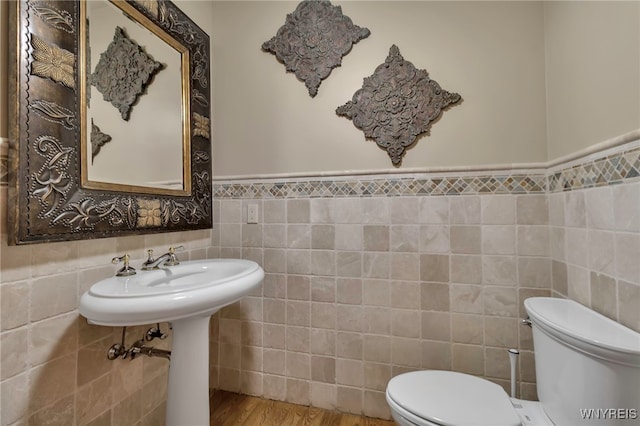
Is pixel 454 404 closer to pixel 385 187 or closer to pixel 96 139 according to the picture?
pixel 385 187

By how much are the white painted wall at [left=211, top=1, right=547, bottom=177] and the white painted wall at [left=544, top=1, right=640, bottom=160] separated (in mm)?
77

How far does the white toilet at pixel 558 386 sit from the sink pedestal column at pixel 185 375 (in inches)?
27.3

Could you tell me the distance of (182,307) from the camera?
2.59ft

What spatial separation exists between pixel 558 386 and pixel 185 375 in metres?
1.21

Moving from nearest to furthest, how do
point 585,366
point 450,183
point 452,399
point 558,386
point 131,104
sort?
point 585,366, point 558,386, point 452,399, point 131,104, point 450,183

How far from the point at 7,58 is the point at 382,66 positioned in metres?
1.37

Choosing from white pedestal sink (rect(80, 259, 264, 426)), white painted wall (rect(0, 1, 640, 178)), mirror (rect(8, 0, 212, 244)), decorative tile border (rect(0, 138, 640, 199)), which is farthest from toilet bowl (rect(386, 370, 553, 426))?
mirror (rect(8, 0, 212, 244))

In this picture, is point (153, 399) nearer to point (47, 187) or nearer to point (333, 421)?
point (333, 421)

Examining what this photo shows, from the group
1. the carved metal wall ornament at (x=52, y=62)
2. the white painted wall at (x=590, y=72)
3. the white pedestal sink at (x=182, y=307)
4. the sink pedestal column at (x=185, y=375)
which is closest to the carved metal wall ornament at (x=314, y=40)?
the white painted wall at (x=590, y=72)

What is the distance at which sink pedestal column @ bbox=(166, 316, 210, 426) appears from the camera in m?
0.98

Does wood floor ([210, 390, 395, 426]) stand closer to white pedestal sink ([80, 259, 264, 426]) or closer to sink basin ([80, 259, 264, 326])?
white pedestal sink ([80, 259, 264, 426])

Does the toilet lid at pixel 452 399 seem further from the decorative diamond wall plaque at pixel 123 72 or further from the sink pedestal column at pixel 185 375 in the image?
the decorative diamond wall plaque at pixel 123 72

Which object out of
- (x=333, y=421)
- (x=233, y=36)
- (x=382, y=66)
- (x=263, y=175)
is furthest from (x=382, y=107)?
(x=333, y=421)

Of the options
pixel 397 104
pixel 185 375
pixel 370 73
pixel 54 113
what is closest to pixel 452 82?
pixel 397 104
